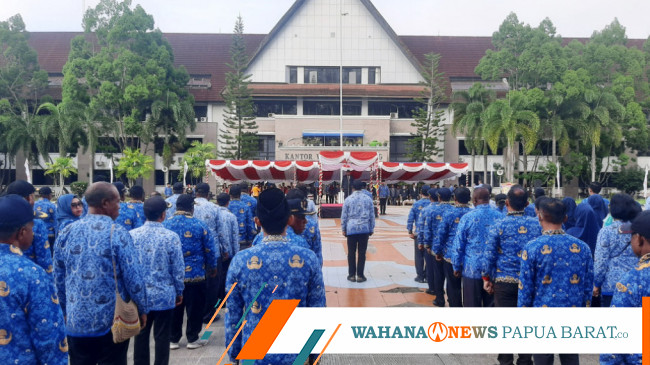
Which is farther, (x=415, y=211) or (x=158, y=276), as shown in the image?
(x=415, y=211)

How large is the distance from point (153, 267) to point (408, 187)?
31173 mm

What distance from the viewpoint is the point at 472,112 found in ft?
107

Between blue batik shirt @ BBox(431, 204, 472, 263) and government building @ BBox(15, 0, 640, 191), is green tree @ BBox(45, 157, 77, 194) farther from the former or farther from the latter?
blue batik shirt @ BBox(431, 204, 472, 263)

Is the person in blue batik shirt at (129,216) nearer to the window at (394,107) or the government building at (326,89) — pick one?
the government building at (326,89)

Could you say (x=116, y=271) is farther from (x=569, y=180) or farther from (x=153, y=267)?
(x=569, y=180)

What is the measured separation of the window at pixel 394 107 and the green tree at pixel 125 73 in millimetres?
13239

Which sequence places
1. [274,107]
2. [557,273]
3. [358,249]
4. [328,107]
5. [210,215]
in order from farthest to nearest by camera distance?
[274,107], [328,107], [358,249], [210,215], [557,273]

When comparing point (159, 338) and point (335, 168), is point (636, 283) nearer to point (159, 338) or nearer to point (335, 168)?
point (159, 338)

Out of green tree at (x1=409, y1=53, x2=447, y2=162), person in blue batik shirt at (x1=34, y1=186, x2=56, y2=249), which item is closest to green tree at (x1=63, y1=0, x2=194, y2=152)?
green tree at (x1=409, y1=53, x2=447, y2=162)

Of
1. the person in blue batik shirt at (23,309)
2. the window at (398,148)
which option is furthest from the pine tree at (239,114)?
the person in blue batik shirt at (23,309)

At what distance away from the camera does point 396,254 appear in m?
12.4

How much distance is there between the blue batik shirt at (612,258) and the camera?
4.55 metres

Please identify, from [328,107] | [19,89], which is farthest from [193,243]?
[19,89]

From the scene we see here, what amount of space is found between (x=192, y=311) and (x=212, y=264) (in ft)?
1.99
